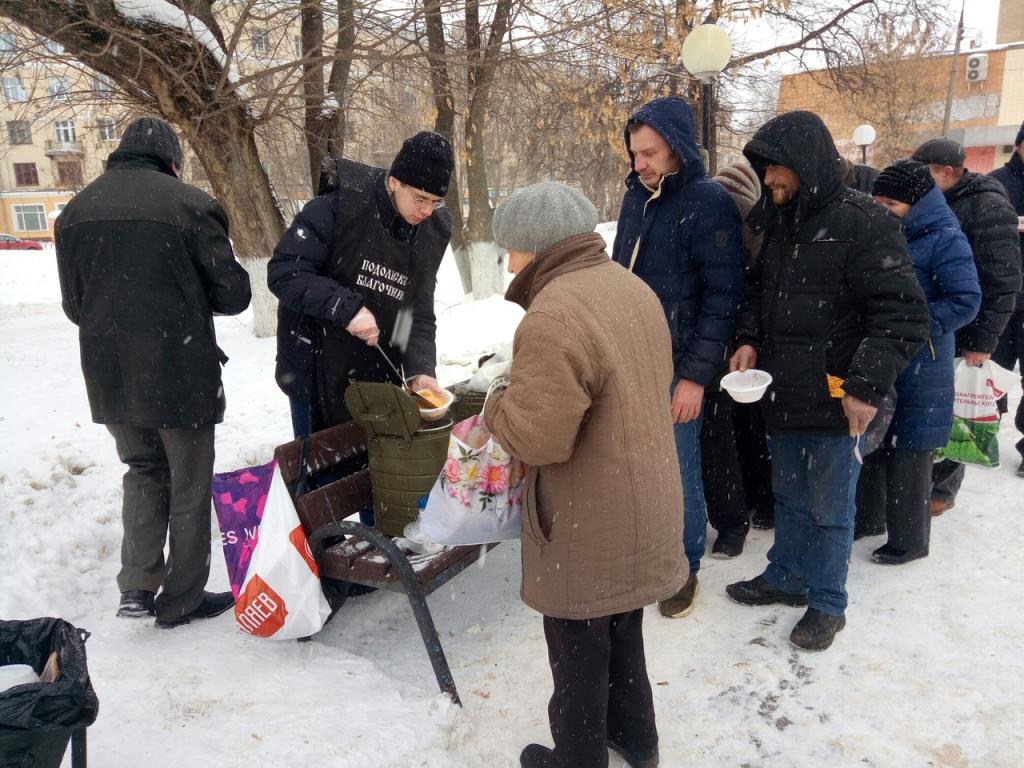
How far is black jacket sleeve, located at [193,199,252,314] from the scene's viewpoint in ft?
10.1

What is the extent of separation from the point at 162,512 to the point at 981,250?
167 inches

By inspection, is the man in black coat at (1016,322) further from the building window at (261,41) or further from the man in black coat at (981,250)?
the building window at (261,41)

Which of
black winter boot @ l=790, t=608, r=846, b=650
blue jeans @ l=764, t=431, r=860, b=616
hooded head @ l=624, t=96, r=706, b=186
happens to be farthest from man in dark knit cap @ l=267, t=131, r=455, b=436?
black winter boot @ l=790, t=608, r=846, b=650

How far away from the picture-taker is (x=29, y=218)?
161ft

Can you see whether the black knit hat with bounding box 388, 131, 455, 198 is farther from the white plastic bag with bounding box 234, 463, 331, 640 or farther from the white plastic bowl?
the white plastic bowl

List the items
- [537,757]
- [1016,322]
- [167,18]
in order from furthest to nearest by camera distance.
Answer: [167,18] → [1016,322] → [537,757]

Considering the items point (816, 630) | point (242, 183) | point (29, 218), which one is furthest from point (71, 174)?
point (816, 630)

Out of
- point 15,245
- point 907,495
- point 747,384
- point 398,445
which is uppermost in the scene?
point 747,384

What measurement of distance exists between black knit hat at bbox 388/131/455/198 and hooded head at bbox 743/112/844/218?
121 cm

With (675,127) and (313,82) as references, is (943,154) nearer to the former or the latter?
(675,127)

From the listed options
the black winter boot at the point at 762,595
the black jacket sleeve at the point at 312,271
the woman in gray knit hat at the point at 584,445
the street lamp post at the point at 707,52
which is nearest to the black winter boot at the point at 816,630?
the black winter boot at the point at 762,595

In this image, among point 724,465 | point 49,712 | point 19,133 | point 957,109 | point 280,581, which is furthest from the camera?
point 957,109

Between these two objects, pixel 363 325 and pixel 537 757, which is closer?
pixel 537 757

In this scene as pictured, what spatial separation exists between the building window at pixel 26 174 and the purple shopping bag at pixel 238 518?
57.2 metres
